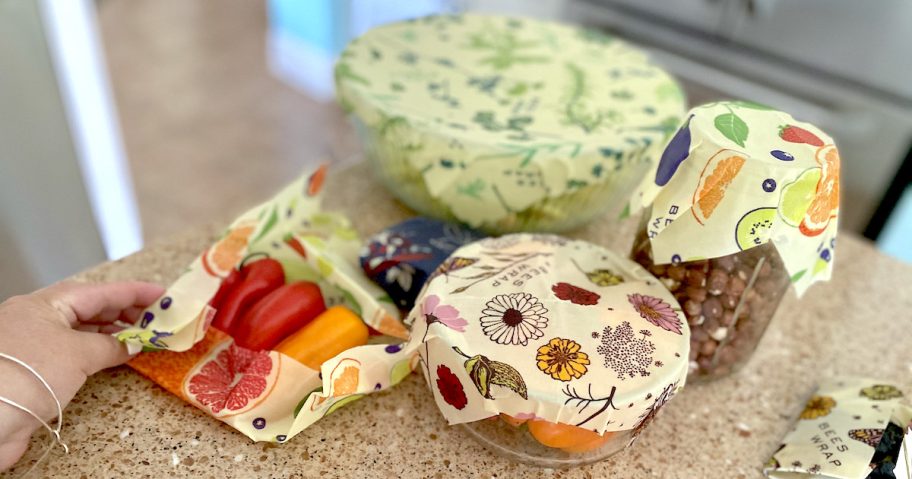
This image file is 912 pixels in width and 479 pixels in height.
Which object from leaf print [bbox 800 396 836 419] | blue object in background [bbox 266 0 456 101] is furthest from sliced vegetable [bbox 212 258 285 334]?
blue object in background [bbox 266 0 456 101]

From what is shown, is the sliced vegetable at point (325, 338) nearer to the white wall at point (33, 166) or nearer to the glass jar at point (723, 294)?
the glass jar at point (723, 294)

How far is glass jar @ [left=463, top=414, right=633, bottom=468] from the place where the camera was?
0.46 metres

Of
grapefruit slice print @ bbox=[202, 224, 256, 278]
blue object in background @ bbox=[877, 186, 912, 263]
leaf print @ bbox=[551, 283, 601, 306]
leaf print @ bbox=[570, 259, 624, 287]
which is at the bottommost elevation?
blue object in background @ bbox=[877, 186, 912, 263]

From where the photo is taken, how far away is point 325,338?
0.54 meters

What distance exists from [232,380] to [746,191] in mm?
414

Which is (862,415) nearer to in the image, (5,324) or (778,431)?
(778,431)

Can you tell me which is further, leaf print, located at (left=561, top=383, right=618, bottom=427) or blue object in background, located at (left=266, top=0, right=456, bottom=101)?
blue object in background, located at (left=266, top=0, right=456, bottom=101)

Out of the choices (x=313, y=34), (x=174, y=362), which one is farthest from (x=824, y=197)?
(x=313, y=34)

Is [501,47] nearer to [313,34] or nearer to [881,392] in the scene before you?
[881,392]

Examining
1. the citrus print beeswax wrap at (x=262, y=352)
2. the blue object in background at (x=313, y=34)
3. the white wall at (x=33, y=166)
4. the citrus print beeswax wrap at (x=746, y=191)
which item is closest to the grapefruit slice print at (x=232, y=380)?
the citrus print beeswax wrap at (x=262, y=352)

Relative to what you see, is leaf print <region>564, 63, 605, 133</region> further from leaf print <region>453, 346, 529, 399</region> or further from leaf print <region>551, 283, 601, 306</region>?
leaf print <region>453, 346, 529, 399</region>

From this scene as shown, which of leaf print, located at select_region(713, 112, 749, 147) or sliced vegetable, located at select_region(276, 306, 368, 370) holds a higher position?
leaf print, located at select_region(713, 112, 749, 147)

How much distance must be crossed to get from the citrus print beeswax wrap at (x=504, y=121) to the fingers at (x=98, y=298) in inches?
10.5

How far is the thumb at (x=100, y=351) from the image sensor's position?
491 millimetres
